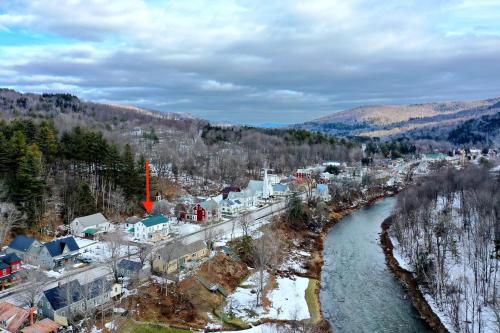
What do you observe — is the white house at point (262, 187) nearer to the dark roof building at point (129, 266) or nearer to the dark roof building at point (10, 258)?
the dark roof building at point (129, 266)

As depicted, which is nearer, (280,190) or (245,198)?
(245,198)

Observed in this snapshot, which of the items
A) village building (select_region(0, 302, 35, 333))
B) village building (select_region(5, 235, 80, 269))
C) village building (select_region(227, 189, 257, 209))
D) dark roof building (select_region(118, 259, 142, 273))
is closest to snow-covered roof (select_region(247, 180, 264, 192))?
village building (select_region(227, 189, 257, 209))

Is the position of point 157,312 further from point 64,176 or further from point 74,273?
point 64,176

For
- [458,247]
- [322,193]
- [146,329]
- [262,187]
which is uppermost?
[262,187]

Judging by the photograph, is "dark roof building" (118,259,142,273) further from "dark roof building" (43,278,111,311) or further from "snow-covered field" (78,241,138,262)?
"dark roof building" (43,278,111,311)

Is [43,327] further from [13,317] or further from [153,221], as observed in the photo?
[153,221]

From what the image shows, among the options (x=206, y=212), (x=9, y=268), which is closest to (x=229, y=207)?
(x=206, y=212)
